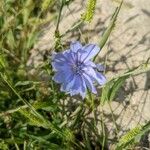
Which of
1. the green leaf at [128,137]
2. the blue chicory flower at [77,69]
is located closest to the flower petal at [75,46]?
the blue chicory flower at [77,69]

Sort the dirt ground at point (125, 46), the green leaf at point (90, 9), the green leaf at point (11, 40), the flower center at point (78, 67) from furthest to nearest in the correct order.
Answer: the green leaf at point (11, 40)
the dirt ground at point (125, 46)
the flower center at point (78, 67)
the green leaf at point (90, 9)

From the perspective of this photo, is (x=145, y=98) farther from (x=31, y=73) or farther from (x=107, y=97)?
(x=31, y=73)

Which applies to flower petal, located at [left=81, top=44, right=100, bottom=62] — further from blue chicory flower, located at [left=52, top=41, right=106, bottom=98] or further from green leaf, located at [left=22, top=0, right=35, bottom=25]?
green leaf, located at [left=22, top=0, right=35, bottom=25]

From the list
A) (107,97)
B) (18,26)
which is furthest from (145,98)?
(18,26)

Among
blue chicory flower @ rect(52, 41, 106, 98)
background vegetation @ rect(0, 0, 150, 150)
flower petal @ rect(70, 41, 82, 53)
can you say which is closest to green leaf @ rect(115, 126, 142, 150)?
background vegetation @ rect(0, 0, 150, 150)

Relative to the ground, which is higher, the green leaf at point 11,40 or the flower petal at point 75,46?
the green leaf at point 11,40

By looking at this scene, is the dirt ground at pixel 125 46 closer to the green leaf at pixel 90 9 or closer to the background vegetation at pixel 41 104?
the background vegetation at pixel 41 104
